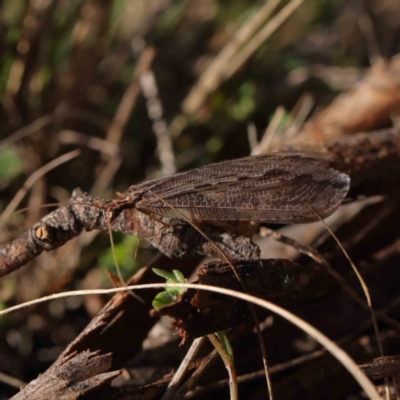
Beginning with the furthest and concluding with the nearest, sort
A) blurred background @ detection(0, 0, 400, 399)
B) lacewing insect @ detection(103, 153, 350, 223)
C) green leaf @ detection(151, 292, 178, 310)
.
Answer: blurred background @ detection(0, 0, 400, 399) < lacewing insect @ detection(103, 153, 350, 223) < green leaf @ detection(151, 292, 178, 310)

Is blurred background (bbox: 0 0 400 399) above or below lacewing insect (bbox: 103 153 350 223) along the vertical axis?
above

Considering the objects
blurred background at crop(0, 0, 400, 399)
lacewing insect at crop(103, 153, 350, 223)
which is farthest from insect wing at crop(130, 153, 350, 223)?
blurred background at crop(0, 0, 400, 399)

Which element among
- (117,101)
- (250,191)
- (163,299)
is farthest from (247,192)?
(117,101)

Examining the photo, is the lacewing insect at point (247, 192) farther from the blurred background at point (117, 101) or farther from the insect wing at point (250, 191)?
the blurred background at point (117, 101)

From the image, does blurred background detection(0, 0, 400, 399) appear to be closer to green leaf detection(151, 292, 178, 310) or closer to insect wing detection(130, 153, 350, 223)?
insect wing detection(130, 153, 350, 223)

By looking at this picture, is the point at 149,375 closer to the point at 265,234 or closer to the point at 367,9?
the point at 265,234

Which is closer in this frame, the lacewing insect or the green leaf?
the green leaf

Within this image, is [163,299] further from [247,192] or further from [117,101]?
[117,101]

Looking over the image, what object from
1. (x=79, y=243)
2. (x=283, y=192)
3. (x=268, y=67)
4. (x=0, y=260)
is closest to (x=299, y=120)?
(x=268, y=67)
